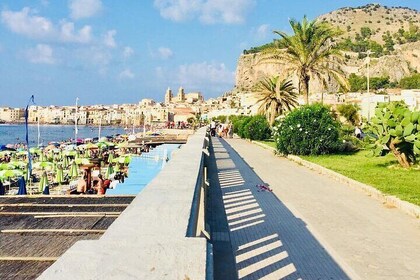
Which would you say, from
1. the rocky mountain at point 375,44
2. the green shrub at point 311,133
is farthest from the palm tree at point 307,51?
the rocky mountain at point 375,44

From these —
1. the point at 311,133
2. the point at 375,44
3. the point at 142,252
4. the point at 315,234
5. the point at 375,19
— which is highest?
the point at 375,19

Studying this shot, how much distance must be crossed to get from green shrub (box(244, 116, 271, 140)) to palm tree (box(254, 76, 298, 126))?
42.4 inches

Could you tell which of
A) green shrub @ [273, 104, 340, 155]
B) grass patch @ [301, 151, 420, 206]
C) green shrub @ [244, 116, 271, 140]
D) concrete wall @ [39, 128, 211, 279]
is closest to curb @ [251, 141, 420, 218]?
grass patch @ [301, 151, 420, 206]

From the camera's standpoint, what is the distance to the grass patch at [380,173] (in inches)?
393

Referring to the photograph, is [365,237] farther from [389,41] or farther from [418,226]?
[389,41]

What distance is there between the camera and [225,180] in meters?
12.7

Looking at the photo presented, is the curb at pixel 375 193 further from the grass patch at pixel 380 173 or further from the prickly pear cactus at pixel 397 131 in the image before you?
the prickly pear cactus at pixel 397 131

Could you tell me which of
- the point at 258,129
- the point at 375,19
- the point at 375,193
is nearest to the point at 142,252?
the point at 375,193

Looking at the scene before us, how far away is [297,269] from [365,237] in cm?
193

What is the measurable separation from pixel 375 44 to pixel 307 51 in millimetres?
143701

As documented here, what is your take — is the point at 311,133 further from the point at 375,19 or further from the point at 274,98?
the point at 375,19

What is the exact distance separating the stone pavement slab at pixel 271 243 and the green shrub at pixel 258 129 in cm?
2451

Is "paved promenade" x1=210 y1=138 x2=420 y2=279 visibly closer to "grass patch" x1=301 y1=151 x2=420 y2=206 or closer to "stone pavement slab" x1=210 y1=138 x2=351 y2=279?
"stone pavement slab" x1=210 y1=138 x2=351 y2=279

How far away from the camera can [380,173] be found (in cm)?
1331
